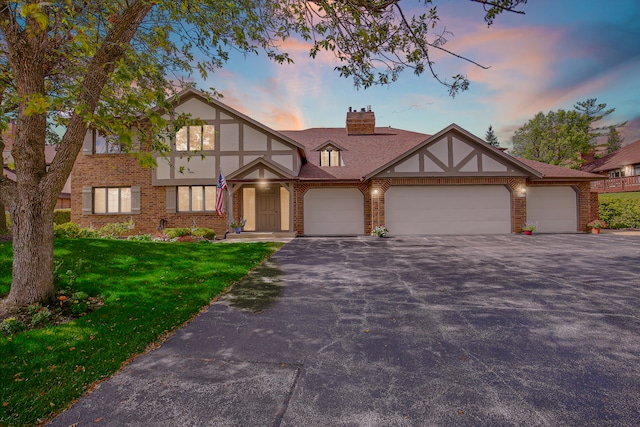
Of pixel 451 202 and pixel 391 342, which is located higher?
pixel 451 202

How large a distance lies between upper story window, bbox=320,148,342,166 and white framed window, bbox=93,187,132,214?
431 inches

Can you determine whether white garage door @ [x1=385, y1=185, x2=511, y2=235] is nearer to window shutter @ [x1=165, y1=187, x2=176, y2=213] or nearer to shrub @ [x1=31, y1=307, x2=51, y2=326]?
window shutter @ [x1=165, y1=187, x2=176, y2=213]

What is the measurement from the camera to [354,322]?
381cm

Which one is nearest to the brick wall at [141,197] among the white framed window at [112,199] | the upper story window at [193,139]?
the white framed window at [112,199]

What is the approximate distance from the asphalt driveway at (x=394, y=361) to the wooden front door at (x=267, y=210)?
10357mm

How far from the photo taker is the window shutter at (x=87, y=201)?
1489 centimetres

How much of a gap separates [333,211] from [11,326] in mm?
13141

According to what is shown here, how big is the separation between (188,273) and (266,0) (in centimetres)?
591

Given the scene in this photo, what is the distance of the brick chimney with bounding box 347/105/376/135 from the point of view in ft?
69.7

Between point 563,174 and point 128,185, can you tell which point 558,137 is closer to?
point 563,174

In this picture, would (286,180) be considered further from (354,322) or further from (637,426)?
(637,426)

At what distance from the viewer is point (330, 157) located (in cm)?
1772

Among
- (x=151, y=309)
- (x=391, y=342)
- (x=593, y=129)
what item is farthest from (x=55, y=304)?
(x=593, y=129)

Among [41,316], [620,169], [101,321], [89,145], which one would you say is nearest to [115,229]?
[89,145]
